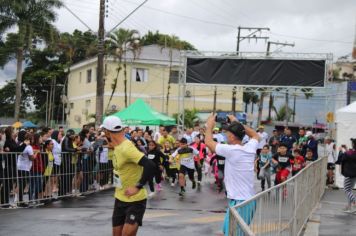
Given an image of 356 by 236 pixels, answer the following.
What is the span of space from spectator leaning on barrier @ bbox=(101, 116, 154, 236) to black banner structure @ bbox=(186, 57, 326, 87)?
16816mm

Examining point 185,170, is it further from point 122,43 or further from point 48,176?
point 122,43

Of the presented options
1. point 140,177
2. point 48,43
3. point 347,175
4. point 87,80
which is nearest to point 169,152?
point 347,175

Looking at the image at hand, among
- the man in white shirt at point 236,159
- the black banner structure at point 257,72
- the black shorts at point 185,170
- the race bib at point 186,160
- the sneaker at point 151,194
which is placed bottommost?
the sneaker at point 151,194

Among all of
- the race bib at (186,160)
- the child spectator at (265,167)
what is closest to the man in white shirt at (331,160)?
the child spectator at (265,167)

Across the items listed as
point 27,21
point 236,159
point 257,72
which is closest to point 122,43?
point 27,21

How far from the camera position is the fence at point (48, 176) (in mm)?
11258

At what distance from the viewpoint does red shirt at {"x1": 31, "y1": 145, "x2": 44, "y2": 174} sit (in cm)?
1177

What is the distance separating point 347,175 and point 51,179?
6910 millimetres

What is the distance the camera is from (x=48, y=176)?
40.5 feet

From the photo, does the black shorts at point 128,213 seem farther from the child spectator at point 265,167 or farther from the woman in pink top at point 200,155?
the woman in pink top at point 200,155

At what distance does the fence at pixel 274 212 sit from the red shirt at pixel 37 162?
583 centimetres

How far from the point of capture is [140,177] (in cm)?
566

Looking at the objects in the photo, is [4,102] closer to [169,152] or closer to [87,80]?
[87,80]

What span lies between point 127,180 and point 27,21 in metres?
35.1
